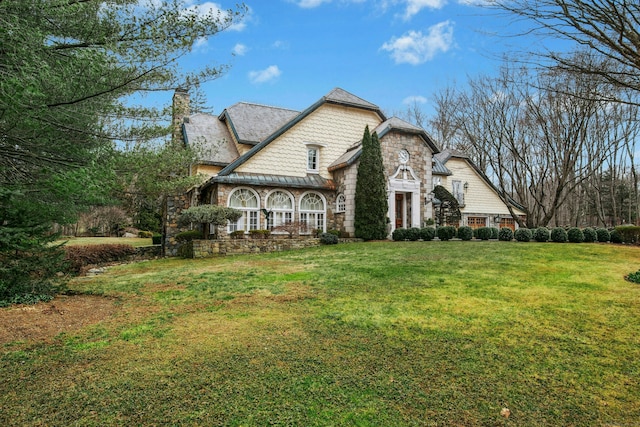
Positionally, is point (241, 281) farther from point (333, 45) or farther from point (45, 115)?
point (333, 45)

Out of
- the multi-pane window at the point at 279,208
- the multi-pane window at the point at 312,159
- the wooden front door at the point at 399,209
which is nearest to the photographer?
the multi-pane window at the point at 279,208

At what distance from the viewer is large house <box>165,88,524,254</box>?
16.7 metres

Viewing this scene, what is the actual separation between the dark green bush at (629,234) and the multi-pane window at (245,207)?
49.6 feet

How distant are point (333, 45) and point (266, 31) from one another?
2952 mm

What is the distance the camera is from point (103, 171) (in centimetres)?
600

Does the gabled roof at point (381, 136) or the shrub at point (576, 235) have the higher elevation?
the gabled roof at point (381, 136)

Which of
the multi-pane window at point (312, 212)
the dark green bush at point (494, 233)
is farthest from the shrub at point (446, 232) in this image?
the multi-pane window at point (312, 212)

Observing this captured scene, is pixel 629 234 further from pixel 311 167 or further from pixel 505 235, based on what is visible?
pixel 311 167

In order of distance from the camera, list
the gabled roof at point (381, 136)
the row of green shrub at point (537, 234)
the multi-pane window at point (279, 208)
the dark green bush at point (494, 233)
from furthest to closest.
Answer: the gabled roof at point (381, 136)
the multi-pane window at point (279, 208)
the dark green bush at point (494, 233)
the row of green shrub at point (537, 234)

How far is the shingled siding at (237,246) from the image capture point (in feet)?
46.2

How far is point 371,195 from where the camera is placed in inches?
641

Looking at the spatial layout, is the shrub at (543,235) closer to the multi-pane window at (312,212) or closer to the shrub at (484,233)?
the shrub at (484,233)

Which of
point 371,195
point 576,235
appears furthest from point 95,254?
point 576,235

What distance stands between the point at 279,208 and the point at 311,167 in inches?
117
